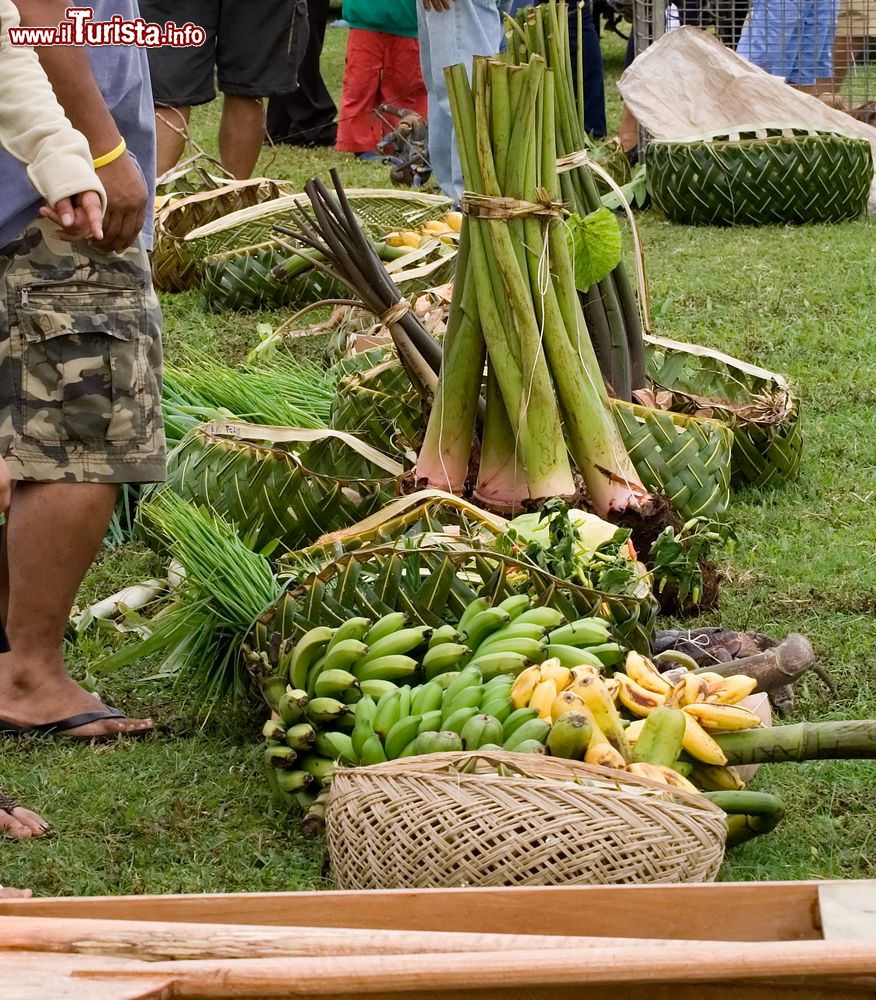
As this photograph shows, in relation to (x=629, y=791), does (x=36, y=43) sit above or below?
above

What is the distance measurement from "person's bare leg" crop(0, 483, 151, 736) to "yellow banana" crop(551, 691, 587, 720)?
99 cm

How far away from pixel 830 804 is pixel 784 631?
0.78 metres

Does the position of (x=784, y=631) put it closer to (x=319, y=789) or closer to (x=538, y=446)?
(x=538, y=446)

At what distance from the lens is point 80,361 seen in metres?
2.82

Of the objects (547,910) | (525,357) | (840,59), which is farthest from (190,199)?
(547,910)

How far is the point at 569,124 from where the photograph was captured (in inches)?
151

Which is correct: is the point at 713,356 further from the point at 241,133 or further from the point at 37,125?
the point at 241,133

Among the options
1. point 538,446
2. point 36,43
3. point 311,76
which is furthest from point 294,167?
point 36,43

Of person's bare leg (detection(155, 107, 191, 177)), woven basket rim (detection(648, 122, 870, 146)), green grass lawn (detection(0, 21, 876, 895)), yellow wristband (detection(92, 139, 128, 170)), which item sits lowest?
green grass lawn (detection(0, 21, 876, 895))

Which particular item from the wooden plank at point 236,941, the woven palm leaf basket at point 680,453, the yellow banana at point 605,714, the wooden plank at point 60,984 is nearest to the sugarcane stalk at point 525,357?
the woven palm leaf basket at point 680,453

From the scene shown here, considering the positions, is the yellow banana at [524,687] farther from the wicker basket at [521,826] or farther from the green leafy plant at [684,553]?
the green leafy plant at [684,553]

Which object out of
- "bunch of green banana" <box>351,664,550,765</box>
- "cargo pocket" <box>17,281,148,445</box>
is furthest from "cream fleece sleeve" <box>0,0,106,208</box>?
"bunch of green banana" <box>351,664,550,765</box>

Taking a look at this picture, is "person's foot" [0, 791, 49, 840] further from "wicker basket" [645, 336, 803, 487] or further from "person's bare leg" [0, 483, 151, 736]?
"wicker basket" [645, 336, 803, 487]

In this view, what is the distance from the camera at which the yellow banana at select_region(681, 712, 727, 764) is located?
2520mm
